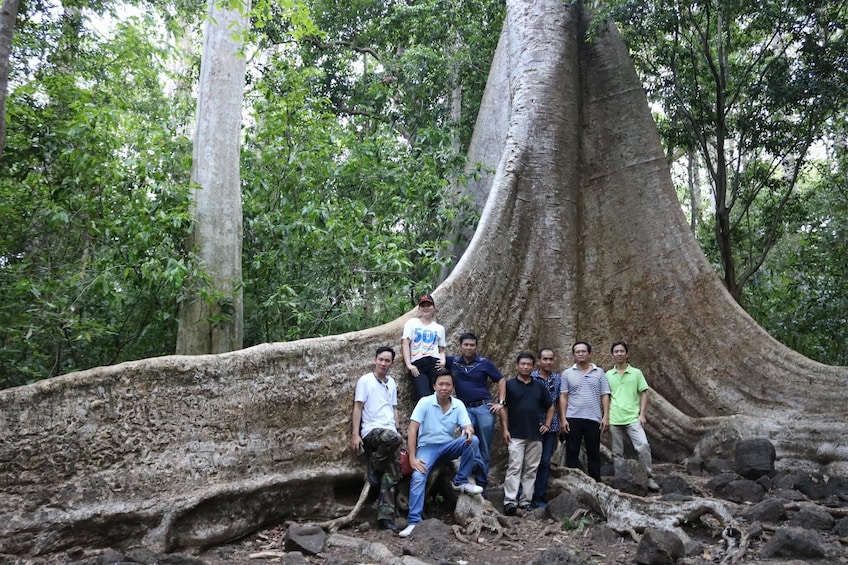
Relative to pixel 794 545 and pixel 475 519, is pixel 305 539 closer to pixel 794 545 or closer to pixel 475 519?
pixel 475 519

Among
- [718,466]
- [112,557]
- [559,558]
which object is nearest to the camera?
[112,557]

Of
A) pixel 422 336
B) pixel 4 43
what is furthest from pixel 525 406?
pixel 4 43

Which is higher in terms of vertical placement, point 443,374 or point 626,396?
point 443,374

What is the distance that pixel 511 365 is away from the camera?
6.80 metres

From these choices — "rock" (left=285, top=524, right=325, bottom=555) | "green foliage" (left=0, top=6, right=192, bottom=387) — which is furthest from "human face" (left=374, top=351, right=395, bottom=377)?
"green foliage" (left=0, top=6, right=192, bottom=387)

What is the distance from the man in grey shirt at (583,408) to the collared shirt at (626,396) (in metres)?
0.24

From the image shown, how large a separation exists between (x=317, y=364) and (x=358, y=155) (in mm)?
4537

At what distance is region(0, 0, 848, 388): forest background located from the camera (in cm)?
688

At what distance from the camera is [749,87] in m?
9.52

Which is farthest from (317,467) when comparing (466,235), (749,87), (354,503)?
(749,87)

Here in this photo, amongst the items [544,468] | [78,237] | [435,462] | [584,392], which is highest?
[78,237]

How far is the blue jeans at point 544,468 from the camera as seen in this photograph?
18.7ft

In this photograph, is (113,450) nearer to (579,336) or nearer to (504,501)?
(504,501)

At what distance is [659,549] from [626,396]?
87.2 inches
